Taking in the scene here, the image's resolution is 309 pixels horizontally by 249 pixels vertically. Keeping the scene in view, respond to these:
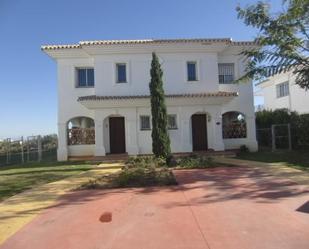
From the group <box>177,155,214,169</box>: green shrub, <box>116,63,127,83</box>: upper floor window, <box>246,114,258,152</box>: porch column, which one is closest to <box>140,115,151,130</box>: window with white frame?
<box>116,63,127,83</box>: upper floor window

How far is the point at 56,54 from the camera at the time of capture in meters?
24.9

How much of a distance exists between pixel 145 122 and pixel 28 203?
14.3 m

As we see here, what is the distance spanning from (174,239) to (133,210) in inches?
101

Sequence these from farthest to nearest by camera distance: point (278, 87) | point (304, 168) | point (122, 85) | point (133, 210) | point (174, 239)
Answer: point (278, 87)
point (122, 85)
point (304, 168)
point (133, 210)
point (174, 239)

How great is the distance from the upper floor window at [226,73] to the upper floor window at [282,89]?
10.6m

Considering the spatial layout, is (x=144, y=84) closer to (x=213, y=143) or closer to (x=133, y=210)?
(x=213, y=143)

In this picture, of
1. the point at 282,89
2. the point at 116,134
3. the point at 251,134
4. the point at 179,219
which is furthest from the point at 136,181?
the point at 282,89

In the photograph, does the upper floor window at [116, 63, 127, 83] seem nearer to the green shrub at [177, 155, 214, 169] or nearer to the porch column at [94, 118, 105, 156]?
the porch column at [94, 118, 105, 156]

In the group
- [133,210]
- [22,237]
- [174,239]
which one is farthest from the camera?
[133,210]

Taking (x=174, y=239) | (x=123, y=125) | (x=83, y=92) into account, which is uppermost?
(x=83, y=92)

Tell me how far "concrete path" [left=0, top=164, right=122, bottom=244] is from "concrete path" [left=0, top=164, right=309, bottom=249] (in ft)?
0.91

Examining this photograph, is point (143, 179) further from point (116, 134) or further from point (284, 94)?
point (284, 94)

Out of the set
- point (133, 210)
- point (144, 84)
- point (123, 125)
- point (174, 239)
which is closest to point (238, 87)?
point (144, 84)

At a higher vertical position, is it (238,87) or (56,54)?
(56,54)
